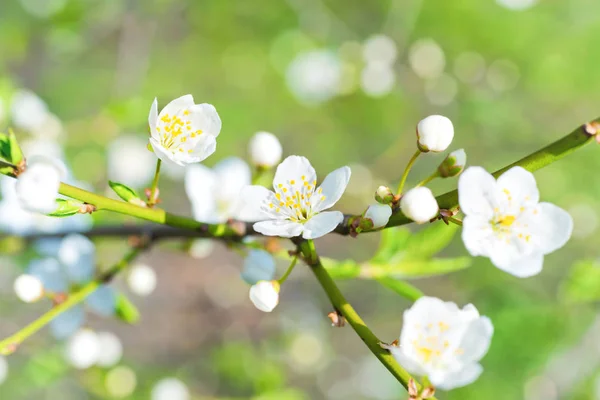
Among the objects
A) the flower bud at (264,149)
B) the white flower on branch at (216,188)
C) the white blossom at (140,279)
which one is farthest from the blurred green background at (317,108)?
the flower bud at (264,149)

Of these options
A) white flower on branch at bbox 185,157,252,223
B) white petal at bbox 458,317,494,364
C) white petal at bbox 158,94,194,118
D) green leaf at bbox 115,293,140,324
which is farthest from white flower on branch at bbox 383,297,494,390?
green leaf at bbox 115,293,140,324

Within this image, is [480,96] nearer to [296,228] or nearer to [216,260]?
[216,260]

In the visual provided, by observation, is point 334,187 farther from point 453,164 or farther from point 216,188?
point 216,188

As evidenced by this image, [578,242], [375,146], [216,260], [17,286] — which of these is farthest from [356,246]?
[17,286]

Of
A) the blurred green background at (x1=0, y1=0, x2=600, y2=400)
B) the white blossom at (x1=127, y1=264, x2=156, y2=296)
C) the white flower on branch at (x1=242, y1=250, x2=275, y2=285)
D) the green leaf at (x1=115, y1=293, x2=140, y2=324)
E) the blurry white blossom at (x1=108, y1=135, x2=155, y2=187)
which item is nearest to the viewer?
the white flower on branch at (x1=242, y1=250, x2=275, y2=285)

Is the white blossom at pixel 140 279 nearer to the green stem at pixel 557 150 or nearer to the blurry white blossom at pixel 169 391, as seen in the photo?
the green stem at pixel 557 150

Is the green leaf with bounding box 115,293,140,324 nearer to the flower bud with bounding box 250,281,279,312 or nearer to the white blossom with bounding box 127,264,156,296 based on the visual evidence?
the white blossom with bounding box 127,264,156,296

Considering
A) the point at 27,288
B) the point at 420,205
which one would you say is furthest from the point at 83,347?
the point at 420,205
